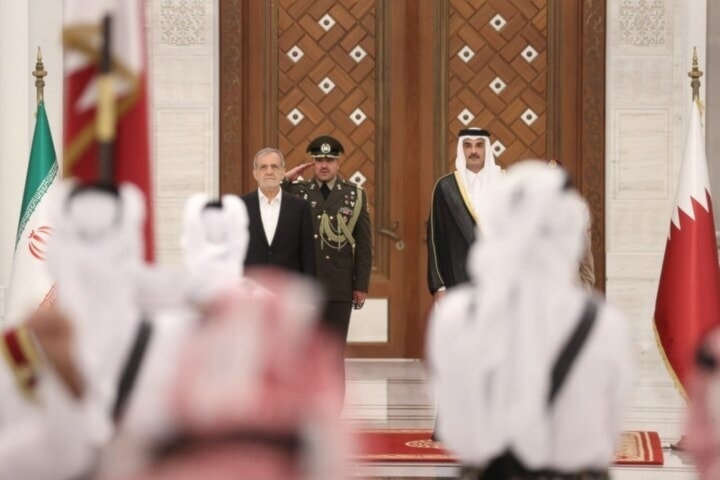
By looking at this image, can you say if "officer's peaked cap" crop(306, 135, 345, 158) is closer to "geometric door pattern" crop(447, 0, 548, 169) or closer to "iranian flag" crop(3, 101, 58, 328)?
"iranian flag" crop(3, 101, 58, 328)

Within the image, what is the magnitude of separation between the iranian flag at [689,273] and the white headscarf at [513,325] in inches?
218

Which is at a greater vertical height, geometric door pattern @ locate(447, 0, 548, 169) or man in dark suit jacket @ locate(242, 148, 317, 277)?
geometric door pattern @ locate(447, 0, 548, 169)

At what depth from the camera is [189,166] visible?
13047mm

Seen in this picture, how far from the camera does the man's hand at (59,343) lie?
10.4 ft

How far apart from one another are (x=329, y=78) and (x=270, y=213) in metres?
4.37

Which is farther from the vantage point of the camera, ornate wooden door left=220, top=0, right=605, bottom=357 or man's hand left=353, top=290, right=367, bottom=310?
ornate wooden door left=220, top=0, right=605, bottom=357

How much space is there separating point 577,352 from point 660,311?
6061mm

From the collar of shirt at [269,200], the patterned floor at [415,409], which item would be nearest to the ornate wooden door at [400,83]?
the patterned floor at [415,409]

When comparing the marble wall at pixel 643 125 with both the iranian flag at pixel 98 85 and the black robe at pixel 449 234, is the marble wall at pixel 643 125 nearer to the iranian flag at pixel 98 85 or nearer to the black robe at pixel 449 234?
the black robe at pixel 449 234

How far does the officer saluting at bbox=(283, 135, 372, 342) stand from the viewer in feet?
33.9

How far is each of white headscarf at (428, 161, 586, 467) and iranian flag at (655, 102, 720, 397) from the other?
553 centimetres

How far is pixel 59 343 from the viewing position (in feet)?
10.6

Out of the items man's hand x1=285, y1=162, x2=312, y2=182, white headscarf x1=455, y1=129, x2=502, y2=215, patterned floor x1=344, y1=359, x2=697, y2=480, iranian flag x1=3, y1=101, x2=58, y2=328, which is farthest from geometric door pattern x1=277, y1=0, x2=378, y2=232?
white headscarf x1=455, y1=129, x2=502, y2=215

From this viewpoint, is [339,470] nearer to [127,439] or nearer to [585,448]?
[127,439]
